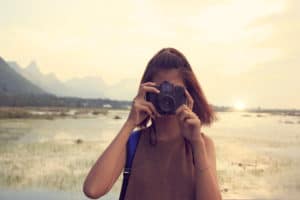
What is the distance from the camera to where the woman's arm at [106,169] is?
1.77m

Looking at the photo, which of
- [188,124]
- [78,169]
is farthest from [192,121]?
[78,169]

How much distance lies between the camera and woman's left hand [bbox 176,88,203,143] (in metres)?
1.77

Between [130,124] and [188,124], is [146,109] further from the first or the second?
[188,124]

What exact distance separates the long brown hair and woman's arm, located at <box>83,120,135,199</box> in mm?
149

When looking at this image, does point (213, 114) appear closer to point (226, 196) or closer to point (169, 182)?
point (169, 182)

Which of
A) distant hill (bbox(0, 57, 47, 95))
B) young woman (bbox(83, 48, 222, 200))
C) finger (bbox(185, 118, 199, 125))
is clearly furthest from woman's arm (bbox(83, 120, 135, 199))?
distant hill (bbox(0, 57, 47, 95))

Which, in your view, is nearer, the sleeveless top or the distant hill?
the sleeveless top

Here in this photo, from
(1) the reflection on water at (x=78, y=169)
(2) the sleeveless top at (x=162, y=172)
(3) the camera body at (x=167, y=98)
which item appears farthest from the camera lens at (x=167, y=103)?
(1) the reflection on water at (x=78, y=169)

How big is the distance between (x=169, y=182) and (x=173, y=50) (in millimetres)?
520

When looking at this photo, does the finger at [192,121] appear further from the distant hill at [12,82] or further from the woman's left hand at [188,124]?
the distant hill at [12,82]

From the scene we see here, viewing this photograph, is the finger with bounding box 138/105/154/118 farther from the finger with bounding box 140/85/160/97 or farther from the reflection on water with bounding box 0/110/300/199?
the reflection on water with bounding box 0/110/300/199

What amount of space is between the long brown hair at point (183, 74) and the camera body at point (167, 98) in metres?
0.08

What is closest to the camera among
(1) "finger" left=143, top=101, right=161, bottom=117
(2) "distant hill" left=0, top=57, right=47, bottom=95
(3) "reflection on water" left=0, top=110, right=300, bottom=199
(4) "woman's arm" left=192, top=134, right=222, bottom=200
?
(4) "woman's arm" left=192, top=134, right=222, bottom=200

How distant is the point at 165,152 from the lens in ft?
5.79
